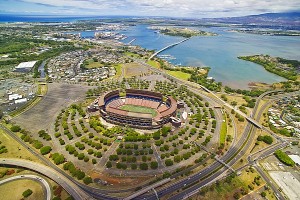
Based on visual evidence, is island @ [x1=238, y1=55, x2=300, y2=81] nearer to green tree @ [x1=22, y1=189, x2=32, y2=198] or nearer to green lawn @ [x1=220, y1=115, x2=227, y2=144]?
green lawn @ [x1=220, y1=115, x2=227, y2=144]

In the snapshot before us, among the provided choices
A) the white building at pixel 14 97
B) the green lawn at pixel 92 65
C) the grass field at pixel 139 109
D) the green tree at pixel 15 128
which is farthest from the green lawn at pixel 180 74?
the green tree at pixel 15 128

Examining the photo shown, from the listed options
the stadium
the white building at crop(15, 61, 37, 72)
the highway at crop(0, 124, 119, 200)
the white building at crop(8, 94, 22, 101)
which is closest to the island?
the stadium

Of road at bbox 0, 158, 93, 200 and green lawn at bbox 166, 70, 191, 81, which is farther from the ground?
green lawn at bbox 166, 70, 191, 81

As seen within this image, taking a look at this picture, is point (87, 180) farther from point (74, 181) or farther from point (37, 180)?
point (37, 180)

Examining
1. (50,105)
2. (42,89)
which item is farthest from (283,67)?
(42,89)

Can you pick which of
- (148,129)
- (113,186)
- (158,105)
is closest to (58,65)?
(158,105)

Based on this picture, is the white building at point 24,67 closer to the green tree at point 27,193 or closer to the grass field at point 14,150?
the grass field at point 14,150

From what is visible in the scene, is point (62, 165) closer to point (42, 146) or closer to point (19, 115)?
point (42, 146)
